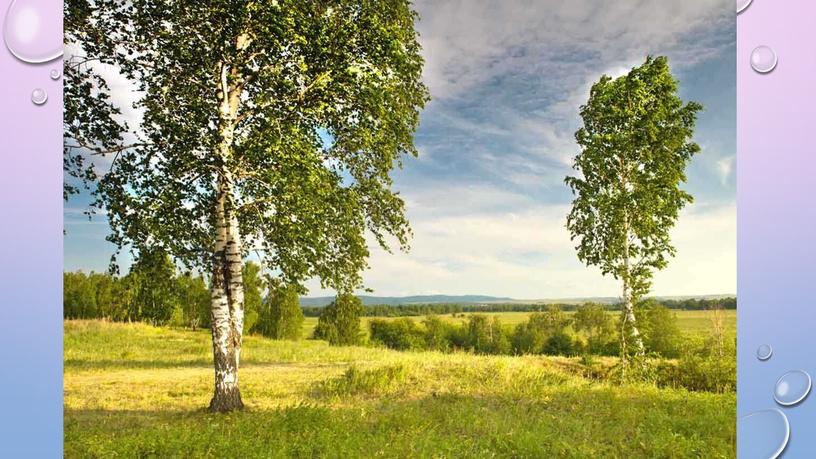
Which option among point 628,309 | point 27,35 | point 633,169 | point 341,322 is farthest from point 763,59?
point 341,322

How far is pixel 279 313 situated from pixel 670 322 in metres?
7.02

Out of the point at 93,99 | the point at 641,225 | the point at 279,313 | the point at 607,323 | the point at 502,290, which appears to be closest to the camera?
the point at 93,99

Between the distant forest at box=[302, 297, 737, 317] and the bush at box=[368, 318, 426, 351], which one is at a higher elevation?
the distant forest at box=[302, 297, 737, 317]

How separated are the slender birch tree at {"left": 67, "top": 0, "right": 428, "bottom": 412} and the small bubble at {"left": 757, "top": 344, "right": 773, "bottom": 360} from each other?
12.4ft

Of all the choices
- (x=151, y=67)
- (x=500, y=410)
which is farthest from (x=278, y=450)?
(x=151, y=67)

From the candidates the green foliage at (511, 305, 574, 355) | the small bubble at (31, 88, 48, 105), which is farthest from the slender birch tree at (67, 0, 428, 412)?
the green foliage at (511, 305, 574, 355)

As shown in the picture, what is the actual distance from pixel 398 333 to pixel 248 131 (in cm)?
445

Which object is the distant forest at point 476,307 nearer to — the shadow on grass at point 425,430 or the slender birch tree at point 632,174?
the slender birch tree at point 632,174

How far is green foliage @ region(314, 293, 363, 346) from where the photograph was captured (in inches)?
250

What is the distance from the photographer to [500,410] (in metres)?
5.72

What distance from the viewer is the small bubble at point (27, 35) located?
337cm

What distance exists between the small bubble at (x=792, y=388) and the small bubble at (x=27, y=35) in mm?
5463

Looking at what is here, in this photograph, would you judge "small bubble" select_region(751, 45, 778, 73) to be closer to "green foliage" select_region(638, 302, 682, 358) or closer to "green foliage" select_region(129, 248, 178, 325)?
"green foliage" select_region(638, 302, 682, 358)

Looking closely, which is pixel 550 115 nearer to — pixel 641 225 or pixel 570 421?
pixel 641 225
